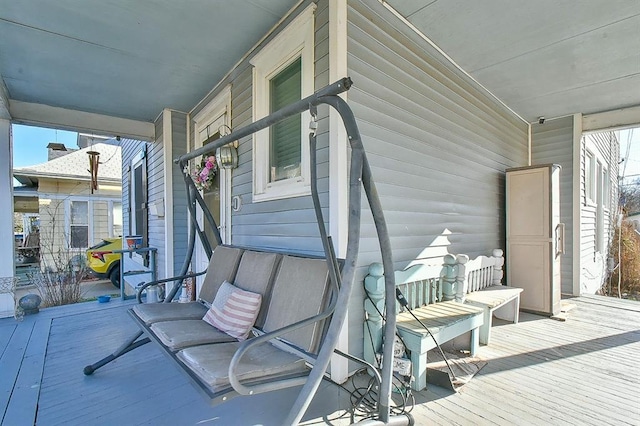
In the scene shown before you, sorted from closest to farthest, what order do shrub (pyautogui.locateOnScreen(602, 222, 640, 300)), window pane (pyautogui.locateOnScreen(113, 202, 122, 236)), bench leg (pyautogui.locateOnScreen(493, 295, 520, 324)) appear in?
bench leg (pyautogui.locateOnScreen(493, 295, 520, 324)), shrub (pyautogui.locateOnScreen(602, 222, 640, 300)), window pane (pyautogui.locateOnScreen(113, 202, 122, 236))

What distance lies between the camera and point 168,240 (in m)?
5.00

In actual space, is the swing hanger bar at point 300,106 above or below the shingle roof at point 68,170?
below

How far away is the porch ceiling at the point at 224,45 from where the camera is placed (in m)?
2.70

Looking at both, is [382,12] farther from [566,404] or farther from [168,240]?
[168,240]

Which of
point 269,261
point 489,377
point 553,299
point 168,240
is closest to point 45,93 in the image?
point 168,240

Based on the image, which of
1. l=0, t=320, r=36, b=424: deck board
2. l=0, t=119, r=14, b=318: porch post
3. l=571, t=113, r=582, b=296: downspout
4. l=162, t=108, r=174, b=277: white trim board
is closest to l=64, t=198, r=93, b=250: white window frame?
l=0, t=119, r=14, b=318: porch post

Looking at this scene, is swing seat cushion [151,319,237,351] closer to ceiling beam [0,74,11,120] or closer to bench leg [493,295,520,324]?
bench leg [493,295,520,324]

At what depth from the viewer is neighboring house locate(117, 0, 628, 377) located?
249 centimetres

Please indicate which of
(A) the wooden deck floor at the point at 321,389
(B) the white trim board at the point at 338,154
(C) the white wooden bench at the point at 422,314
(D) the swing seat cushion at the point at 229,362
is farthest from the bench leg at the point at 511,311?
(D) the swing seat cushion at the point at 229,362

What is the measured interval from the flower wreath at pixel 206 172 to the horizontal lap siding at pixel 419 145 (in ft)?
8.19

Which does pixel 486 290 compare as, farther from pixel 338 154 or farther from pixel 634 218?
pixel 634 218

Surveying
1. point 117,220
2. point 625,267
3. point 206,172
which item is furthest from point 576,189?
point 117,220

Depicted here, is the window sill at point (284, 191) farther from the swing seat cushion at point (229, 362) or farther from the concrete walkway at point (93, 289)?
the concrete walkway at point (93, 289)

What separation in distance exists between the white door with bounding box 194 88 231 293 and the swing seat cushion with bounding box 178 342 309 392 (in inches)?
91.2
